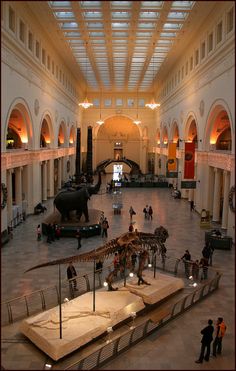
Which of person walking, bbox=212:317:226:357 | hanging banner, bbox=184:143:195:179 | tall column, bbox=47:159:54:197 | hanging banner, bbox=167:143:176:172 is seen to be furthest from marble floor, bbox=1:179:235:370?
tall column, bbox=47:159:54:197

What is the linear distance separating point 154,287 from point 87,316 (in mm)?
2241

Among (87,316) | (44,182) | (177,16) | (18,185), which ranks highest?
(177,16)

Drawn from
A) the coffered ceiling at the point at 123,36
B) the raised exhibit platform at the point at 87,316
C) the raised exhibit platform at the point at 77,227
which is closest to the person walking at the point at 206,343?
the raised exhibit platform at the point at 87,316

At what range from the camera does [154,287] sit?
9.46m

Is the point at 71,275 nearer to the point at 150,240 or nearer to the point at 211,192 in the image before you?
the point at 150,240

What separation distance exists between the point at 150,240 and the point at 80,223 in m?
6.97

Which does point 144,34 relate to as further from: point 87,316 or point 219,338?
point 219,338

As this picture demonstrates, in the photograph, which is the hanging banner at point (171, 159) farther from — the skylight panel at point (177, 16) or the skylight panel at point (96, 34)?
the skylight panel at point (96, 34)

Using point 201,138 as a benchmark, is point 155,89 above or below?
above

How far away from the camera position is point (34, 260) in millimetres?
12664

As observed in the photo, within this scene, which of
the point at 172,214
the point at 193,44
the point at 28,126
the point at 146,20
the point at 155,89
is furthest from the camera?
the point at 155,89

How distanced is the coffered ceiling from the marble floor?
8.62 meters

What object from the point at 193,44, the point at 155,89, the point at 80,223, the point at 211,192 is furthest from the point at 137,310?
the point at 155,89

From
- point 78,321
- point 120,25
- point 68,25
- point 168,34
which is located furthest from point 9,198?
point 168,34
